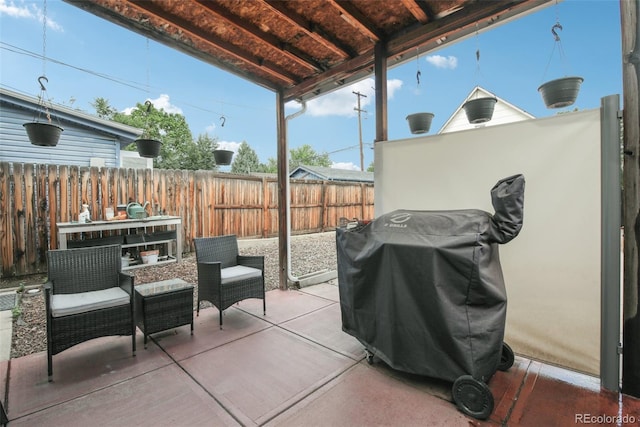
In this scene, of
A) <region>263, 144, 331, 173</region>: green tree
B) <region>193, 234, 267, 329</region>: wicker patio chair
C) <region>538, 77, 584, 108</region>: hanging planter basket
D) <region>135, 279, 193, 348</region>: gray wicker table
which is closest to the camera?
Answer: <region>538, 77, 584, 108</region>: hanging planter basket

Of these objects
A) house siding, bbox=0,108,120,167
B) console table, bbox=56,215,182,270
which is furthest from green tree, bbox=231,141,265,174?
console table, bbox=56,215,182,270

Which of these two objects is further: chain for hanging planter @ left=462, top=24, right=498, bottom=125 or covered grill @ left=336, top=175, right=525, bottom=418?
chain for hanging planter @ left=462, top=24, right=498, bottom=125

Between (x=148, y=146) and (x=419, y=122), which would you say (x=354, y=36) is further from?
(x=148, y=146)

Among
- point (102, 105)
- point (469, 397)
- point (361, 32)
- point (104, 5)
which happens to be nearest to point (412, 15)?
point (361, 32)

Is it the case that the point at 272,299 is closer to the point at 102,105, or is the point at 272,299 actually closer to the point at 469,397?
the point at 469,397

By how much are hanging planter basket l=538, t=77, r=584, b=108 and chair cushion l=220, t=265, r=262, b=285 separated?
10.8ft

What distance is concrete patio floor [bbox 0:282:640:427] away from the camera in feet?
5.46

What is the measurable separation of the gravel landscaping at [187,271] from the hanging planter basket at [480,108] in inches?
138

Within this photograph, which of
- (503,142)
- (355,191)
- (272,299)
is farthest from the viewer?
(355,191)

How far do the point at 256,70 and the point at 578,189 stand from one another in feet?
11.4

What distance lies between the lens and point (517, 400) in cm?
179

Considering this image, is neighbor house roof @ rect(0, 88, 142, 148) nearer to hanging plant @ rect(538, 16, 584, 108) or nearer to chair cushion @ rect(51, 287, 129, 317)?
chair cushion @ rect(51, 287, 129, 317)

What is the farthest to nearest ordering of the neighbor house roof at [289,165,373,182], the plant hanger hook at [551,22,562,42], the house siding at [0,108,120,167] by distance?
the neighbor house roof at [289,165,373,182], the house siding at [0,108,120,167], the plant hanger hook at [551,22,562,42]

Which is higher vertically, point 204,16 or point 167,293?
point 204,16
